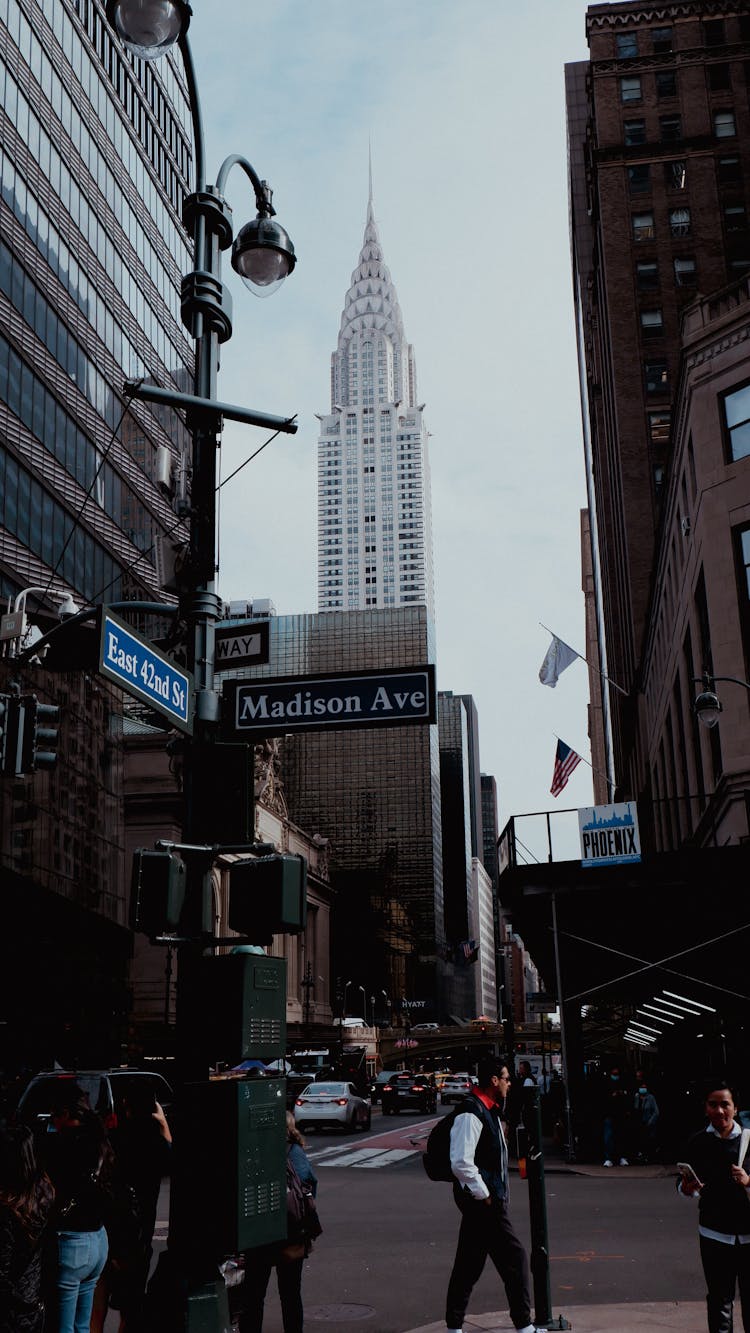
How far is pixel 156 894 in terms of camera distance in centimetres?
632

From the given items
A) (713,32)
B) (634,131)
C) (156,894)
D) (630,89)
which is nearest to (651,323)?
(634,131)

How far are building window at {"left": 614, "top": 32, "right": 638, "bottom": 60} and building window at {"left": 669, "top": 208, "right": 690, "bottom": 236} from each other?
39.0ft

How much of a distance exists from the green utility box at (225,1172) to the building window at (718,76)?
243 ft

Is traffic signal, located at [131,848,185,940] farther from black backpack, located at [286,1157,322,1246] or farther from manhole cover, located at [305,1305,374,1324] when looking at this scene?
manhole cover, located at [305,1305,374,1324]

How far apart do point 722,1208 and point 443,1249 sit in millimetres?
6640

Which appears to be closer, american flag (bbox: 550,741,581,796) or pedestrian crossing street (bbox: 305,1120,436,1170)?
pedestrian crossing street (bbox: 305,1120,436,1170)

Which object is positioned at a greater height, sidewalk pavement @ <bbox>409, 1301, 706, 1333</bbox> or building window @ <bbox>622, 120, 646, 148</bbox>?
building window @ <bbox>622, 120, 646, 148</bbox>

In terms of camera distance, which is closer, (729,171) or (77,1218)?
(77,1218)

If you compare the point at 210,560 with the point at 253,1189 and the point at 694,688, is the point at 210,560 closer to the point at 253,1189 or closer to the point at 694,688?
the point at 253,1189

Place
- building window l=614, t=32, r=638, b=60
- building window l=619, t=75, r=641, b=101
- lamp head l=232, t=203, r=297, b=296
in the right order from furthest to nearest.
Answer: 1. building window l=614, t=32, r=638, b=60
2. building window l=619, t=75, r=641, b=101
3. lamp head l=232, t=203, r=297, b=296

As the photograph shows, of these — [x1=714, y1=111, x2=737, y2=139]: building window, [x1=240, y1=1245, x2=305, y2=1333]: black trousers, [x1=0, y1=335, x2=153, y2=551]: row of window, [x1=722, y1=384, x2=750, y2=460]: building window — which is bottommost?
[x1=240, y1=1245, x2=305, y2=1333]: black trousers

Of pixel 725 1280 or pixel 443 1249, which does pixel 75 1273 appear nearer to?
pixel 725 1280

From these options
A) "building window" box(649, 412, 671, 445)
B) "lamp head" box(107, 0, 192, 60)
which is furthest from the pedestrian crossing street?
"building window" box(649, 412, 671, 445)

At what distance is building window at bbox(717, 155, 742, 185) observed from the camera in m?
65.7
